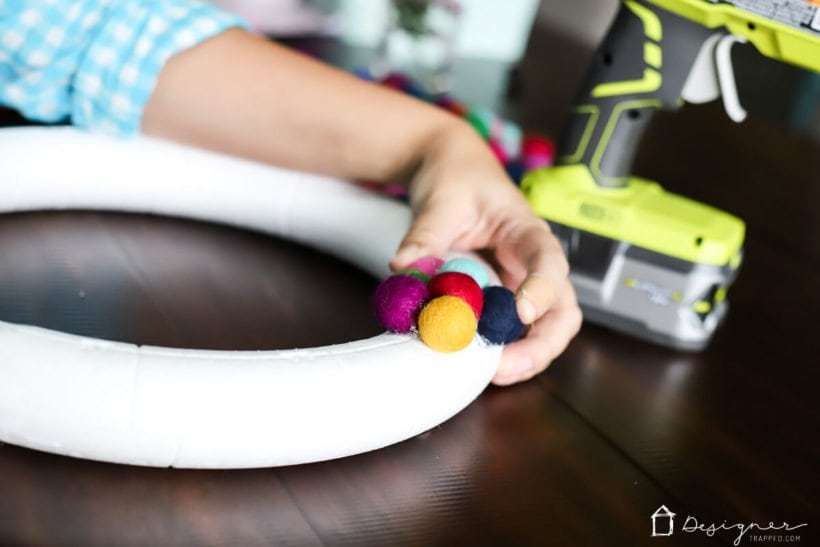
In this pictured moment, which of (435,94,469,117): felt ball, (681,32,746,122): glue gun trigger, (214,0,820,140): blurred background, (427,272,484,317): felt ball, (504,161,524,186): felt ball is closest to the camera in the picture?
(427,272,484,317): felt ball

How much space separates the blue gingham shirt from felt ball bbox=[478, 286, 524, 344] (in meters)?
0.40

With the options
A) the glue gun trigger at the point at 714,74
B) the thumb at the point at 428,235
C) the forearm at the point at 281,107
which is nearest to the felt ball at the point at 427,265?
the thumb at the point at 428,235

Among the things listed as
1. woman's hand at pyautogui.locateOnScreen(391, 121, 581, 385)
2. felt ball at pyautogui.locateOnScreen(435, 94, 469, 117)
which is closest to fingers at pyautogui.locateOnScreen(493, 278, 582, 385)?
woman's hand at pyautogui.locateOnScreen(391, 121, 581, 385)

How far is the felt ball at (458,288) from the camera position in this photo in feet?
2.14

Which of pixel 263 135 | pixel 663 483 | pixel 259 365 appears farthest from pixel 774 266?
pixel 259 365

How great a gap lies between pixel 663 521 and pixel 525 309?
18 centimetres

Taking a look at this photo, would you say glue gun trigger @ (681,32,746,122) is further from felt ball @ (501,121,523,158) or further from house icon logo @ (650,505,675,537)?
house icon logo @ (650,505,675,537)

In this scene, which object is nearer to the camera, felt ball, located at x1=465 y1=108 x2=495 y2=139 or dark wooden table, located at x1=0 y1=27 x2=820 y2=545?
dark wooden table, located at x1=0 y1=27 x2=820 y2=545

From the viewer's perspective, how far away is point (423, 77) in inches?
63.8

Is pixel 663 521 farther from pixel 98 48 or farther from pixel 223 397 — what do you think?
pixel 98 48

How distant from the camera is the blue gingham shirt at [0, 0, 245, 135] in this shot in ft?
2.81

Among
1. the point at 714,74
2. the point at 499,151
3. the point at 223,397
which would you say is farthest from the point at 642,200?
the point at 223,397

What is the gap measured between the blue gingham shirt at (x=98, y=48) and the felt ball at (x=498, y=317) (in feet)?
1.31

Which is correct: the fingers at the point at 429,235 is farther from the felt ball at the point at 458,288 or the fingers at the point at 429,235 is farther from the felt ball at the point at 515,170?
the felt ball at the point at 515,170
